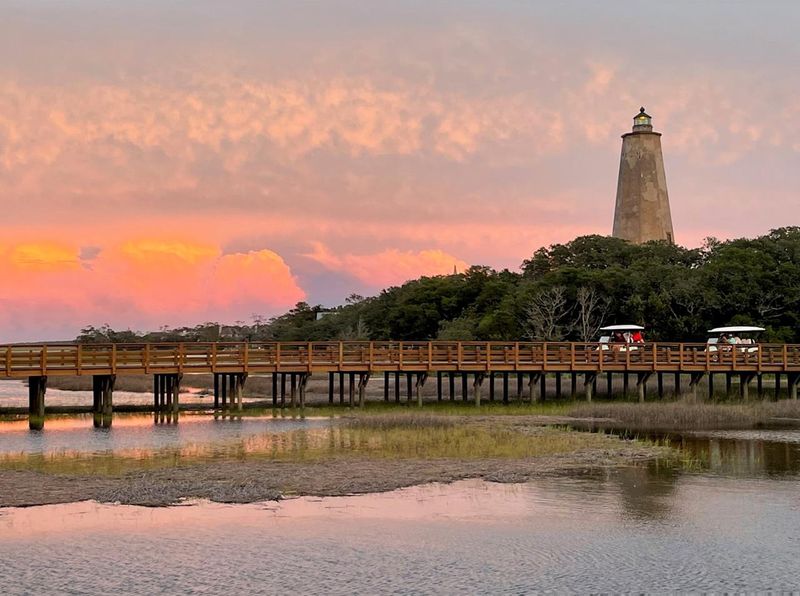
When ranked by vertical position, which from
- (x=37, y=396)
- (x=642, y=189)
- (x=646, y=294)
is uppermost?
(x=642, y=189)

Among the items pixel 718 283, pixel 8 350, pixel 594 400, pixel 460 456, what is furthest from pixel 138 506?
pixel 718 283

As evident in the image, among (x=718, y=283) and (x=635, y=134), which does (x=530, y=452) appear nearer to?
(x=718, y=283)

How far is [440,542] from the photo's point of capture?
51.4 feet

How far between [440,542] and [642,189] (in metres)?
83.2

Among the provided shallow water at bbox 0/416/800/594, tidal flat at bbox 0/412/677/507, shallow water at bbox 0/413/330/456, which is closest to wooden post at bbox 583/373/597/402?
tidal flat at bbox 0/412/677/507

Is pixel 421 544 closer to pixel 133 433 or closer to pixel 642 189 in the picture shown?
pixel 133 433

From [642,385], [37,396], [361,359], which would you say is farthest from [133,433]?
[642,385]

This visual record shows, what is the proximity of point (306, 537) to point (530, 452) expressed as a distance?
38.2ft

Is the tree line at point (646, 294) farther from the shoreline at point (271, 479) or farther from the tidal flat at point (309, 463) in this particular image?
the shoreline at point (271, 479)

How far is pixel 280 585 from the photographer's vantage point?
13.3m

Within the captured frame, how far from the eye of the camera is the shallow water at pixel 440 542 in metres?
13.4

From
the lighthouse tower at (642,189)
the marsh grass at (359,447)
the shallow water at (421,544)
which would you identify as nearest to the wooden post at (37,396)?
the marsh grass at (359,447)

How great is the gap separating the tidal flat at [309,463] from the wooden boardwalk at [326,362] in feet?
27.1

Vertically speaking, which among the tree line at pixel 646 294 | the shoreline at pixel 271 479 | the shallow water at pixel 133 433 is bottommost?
the shoreline at pixel 271 479
